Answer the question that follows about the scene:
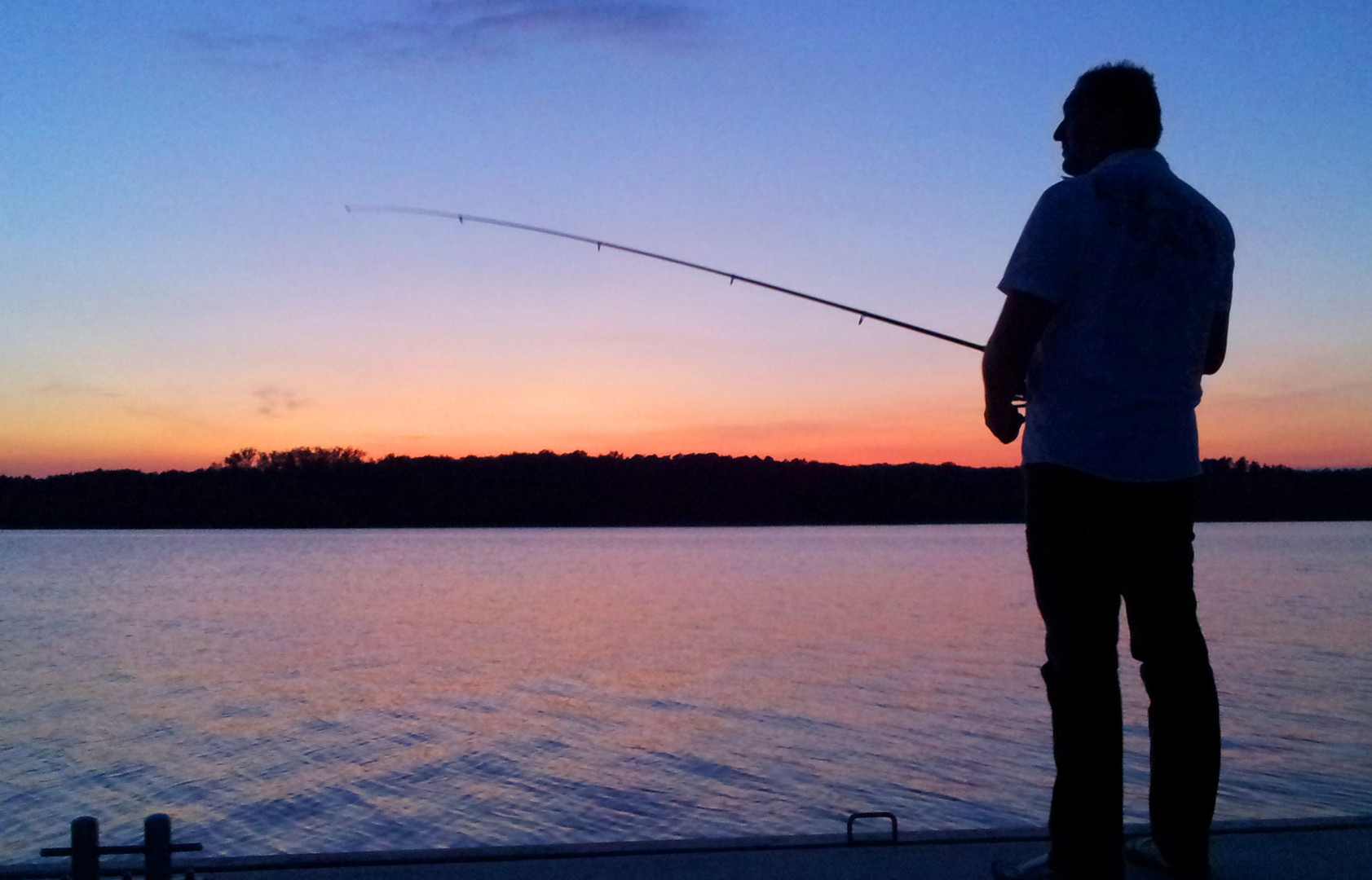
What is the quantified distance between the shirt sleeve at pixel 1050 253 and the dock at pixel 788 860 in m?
1.20

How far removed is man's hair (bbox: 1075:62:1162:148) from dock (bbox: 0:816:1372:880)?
1.53 meters

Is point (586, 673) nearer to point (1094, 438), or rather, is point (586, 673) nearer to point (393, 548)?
point (1094, 438)

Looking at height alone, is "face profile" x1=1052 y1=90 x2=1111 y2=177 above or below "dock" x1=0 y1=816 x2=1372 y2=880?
above

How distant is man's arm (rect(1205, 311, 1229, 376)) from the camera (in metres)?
2.37

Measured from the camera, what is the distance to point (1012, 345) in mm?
2172

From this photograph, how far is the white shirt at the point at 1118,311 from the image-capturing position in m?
2.14

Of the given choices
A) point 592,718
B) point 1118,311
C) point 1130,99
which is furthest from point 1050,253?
point 592,718

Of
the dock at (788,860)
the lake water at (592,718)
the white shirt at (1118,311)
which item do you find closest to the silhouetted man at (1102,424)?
the white shirt at (1118,311)

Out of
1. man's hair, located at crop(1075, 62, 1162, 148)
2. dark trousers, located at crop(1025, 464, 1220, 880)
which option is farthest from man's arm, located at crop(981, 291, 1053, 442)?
man's hair, located at crop(1075, 62, 1162, 148)

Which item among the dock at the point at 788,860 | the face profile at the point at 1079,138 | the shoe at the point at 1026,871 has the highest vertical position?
the face profile at the point at 1079,138

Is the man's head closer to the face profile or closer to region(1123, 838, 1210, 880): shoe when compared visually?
the face profile

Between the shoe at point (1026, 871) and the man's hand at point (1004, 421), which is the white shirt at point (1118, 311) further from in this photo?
the shoe at point (1026, 871)

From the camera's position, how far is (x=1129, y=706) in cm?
1098

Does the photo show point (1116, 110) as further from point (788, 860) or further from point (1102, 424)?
point (788, 860)
